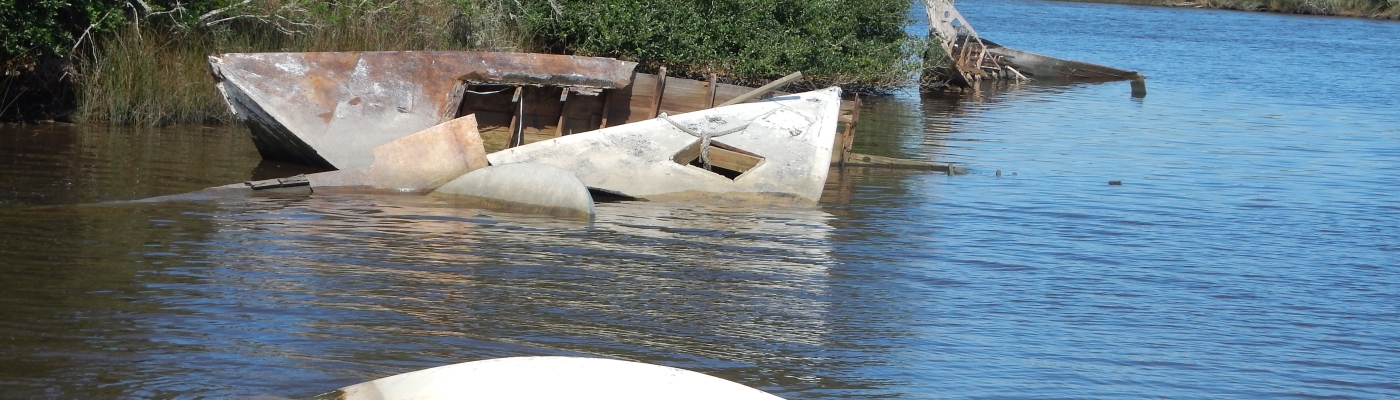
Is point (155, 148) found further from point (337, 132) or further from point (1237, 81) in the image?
point (1237, 81)

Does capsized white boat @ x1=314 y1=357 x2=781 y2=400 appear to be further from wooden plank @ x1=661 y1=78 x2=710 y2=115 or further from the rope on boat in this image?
wooden plank @ x1=661 y1=78 x2=710 y2=115

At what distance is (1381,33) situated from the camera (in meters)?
46.0

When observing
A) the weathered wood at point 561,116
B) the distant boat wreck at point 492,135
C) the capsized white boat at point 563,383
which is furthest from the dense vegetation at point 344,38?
the capsized white boat at point 563,383

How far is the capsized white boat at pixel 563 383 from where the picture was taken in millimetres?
3922

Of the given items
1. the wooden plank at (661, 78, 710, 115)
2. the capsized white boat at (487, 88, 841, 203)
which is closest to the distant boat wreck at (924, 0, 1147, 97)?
the wooden plank at (661, 78, 710, 115)

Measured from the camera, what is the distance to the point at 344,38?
536 inches

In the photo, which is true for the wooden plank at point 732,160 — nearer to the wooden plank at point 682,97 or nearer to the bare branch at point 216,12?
the wooden plank at point 682,97

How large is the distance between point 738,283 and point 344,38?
24.3 feet

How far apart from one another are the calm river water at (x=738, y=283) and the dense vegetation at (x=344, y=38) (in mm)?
533

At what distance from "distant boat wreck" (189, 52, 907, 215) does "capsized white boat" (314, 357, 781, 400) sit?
18.2 feet

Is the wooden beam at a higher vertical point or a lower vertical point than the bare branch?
lower

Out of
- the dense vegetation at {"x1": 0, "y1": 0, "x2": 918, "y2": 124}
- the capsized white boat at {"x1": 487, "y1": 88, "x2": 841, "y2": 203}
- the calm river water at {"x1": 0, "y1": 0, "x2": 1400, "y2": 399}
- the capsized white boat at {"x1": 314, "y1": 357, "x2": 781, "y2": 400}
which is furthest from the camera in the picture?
the dense vegetation at {"x1": 0, "y1": 0, "x2": 918, "y2": 124}

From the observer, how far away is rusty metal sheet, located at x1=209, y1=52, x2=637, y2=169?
10477 mm

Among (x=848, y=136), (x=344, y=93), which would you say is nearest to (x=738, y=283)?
(x=344, y=93)
